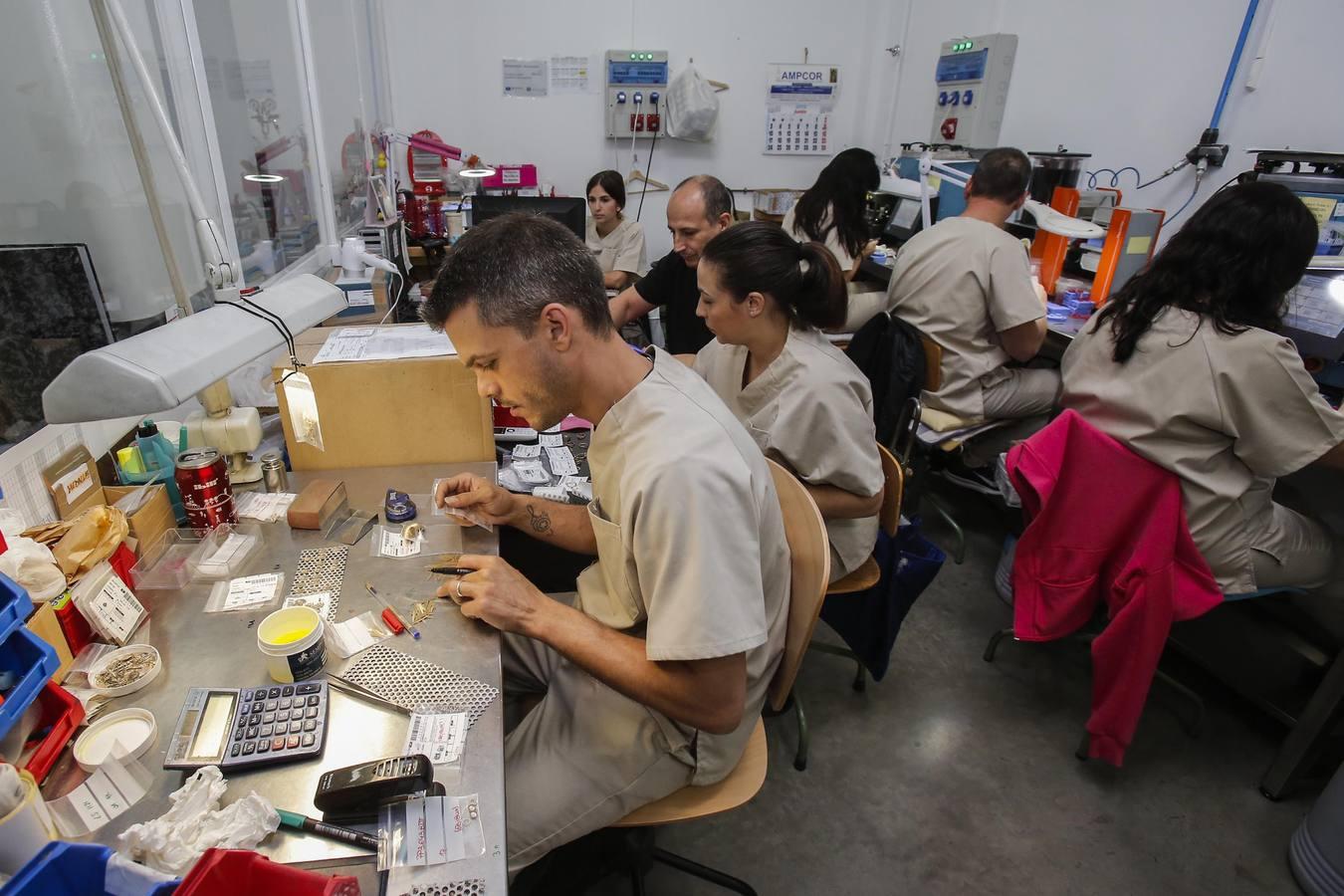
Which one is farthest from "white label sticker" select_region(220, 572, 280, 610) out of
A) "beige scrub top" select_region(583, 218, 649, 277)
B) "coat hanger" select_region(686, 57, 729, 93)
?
"coat hanger" select_region(686, 57, 729, 93)

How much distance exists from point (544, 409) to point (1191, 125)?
3.53 metres

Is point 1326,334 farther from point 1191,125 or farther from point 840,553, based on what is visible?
point 1191,125

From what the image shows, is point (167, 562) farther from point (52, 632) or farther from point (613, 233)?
point (613, 233)

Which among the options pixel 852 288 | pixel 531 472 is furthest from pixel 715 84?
pixel 531 472

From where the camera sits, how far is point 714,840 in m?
1.65

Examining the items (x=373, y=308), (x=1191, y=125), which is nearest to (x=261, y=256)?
(x=373, y=308)

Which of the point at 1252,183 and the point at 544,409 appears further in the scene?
the point at 1252,183

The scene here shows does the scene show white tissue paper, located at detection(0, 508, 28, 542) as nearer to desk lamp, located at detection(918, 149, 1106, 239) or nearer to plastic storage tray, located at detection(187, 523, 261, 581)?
plastic storage tray, located at detection(187, 523, 261, 581)

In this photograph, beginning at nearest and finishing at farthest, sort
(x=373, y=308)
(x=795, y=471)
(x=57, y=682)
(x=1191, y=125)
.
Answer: (x=57, y=682) < (x=795, y=471) < (x=373, y=308) < (x=1191, y=125)

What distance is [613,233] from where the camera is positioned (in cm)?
379

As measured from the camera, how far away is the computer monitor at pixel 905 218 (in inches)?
137

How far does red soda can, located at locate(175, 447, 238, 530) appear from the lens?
1205 mm

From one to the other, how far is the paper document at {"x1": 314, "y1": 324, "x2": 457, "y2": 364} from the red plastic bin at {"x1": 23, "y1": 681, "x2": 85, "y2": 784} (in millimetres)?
759

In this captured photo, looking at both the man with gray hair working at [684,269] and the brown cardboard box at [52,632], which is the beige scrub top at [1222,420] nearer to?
the man with gray hair working at [684,269]
